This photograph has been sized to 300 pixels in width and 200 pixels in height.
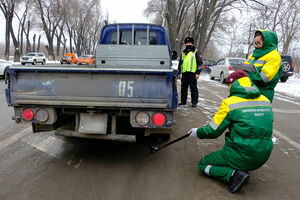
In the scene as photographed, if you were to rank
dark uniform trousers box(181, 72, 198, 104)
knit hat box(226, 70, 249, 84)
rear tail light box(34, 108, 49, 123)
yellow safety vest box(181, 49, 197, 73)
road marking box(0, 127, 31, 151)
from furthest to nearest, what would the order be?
dark uniform trousers box(181, 72, 198, 104) → yellow safety vest box(181, 49, 197, 73) → road marking box(0, 127, 31, 151) → rear tail light box(34, 108, 49, 123) → knit hat box(226, 70, 249, 84)

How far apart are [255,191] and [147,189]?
1239mm

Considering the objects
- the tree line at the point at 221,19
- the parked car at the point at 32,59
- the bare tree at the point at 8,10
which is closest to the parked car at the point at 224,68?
the tree line at the point at 221,19

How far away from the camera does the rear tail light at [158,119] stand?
2.67m

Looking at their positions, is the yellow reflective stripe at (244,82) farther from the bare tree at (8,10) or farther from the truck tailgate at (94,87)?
the bare tree at (8,10)

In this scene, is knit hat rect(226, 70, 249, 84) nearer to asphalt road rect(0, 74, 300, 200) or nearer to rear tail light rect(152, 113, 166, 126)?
rear tail light rect(152, 113, 166, 126)

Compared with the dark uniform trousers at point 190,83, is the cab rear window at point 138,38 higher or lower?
higher

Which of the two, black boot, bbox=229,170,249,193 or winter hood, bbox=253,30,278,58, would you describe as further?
winter hood, bbox=253,30,278,58

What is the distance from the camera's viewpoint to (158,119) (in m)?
2.68

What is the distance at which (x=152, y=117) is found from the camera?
2676 millimetres

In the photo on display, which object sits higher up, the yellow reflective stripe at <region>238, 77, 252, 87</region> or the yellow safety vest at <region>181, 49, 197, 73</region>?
the yellow safety vest at <region>181, 49, 197, 73</region>

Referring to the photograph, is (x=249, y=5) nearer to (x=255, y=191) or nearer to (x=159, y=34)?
(x=159, y=34)

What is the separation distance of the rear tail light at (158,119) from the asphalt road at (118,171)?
0.67 m

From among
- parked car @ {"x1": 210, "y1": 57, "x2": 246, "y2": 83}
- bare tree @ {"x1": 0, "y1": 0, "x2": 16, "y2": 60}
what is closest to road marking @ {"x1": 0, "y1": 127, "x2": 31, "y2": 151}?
parked car @ {"x1": 210, "y1": 57, "x2": 246, "y2": 83}

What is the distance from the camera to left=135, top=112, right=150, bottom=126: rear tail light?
105 inches
